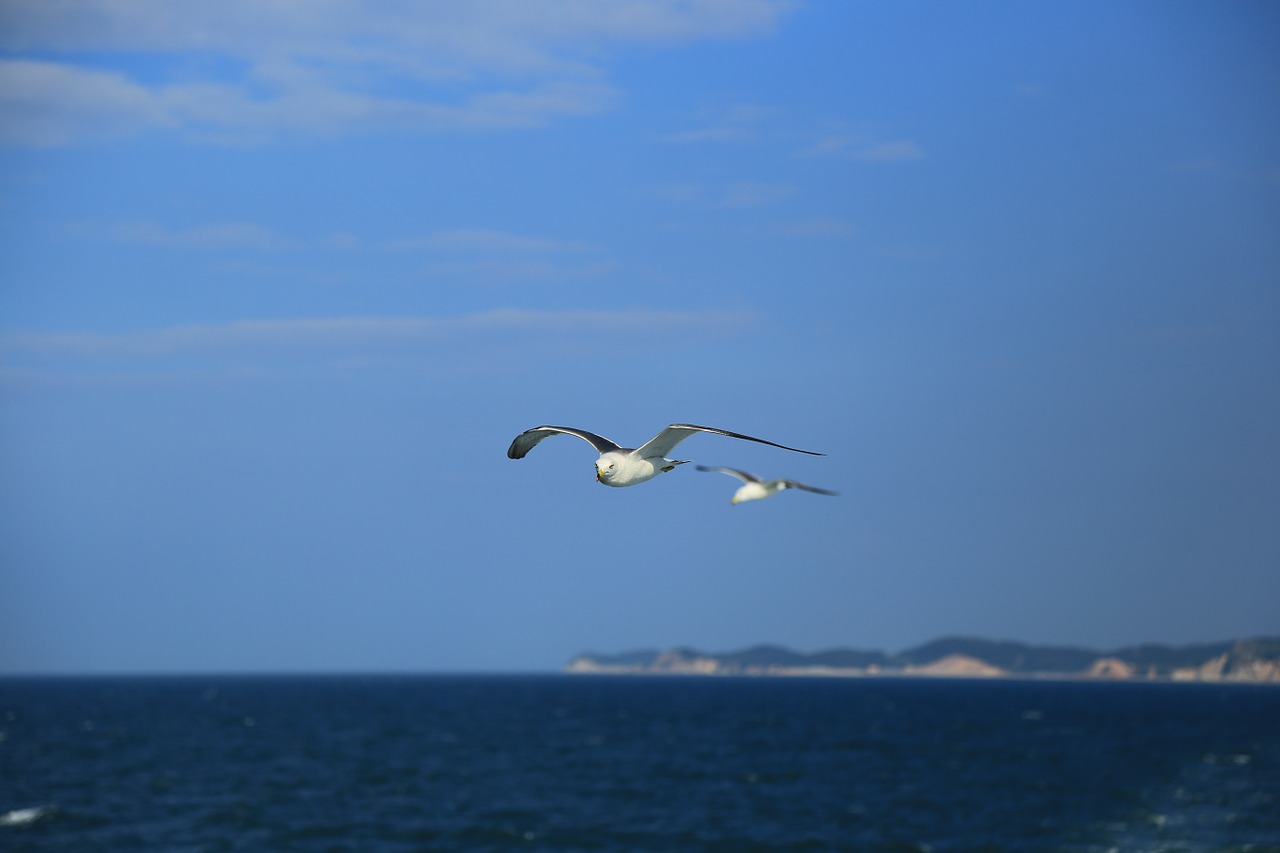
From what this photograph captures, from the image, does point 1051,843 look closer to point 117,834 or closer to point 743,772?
point 743,772

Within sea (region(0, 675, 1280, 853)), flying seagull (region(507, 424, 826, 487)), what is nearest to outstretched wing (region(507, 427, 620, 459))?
flying seagull (region(507, 424, 826, 487))

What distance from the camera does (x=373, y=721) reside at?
5408 inches

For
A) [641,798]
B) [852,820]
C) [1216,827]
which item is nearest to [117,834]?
[641,798]

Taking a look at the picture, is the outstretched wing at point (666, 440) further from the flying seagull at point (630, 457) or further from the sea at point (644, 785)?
the sea at point (644, 785)

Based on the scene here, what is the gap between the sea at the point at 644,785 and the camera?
6019 centimetres

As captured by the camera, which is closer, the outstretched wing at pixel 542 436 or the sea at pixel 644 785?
the outstretched wing at pixel 542 436

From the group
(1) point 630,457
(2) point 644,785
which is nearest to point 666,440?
(1) point 630,457

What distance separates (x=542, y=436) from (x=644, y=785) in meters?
66.3

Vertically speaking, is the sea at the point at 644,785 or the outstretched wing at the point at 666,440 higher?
the outstretched wing at the point at 666,440

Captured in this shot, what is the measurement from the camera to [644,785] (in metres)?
78.0

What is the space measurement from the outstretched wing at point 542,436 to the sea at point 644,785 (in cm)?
4485

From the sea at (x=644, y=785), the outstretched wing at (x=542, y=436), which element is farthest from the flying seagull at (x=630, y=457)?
the sea at (x=644, y=785)

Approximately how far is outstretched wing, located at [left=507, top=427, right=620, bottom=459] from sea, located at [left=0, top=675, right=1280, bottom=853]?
4485cm

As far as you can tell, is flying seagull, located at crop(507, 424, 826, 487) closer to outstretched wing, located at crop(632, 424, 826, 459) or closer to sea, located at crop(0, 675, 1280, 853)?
outstretched wing, located at crop(632, 424, 826, 459)
